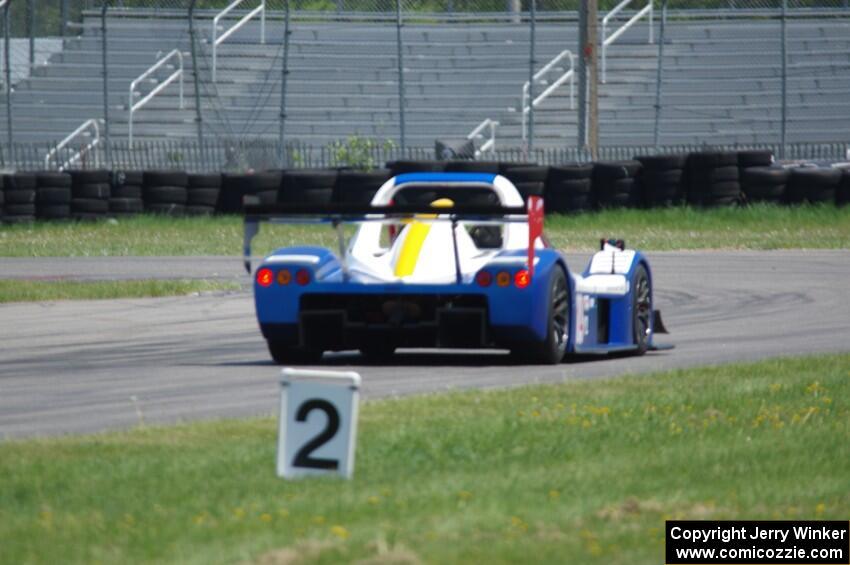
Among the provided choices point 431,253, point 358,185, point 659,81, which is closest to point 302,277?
point 431,253

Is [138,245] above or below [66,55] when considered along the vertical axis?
below

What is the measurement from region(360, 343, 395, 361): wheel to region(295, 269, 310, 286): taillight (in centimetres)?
59

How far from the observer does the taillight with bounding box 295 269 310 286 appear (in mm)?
11594

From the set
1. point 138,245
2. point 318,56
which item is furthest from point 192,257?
point 318,56

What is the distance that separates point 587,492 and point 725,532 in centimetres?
89

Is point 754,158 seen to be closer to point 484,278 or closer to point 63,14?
point 484,278

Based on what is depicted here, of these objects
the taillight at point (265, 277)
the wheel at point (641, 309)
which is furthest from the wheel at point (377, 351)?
the wheel at point (641, 309)

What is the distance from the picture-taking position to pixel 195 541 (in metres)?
5.90

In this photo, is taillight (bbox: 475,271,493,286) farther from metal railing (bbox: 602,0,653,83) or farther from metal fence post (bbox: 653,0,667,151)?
metal railing (bbox: 602,0,653,83)

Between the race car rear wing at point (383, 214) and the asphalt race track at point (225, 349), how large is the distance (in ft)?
2.82

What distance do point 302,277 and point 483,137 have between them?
23.6m

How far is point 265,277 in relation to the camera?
1169 cm

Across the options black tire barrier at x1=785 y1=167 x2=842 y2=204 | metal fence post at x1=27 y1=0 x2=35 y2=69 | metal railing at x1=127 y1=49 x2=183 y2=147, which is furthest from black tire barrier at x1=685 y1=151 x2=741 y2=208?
metal fence post at x1=27 y1=0 x2=35 y2=69

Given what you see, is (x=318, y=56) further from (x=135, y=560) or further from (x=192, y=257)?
(x=135, y=560)
